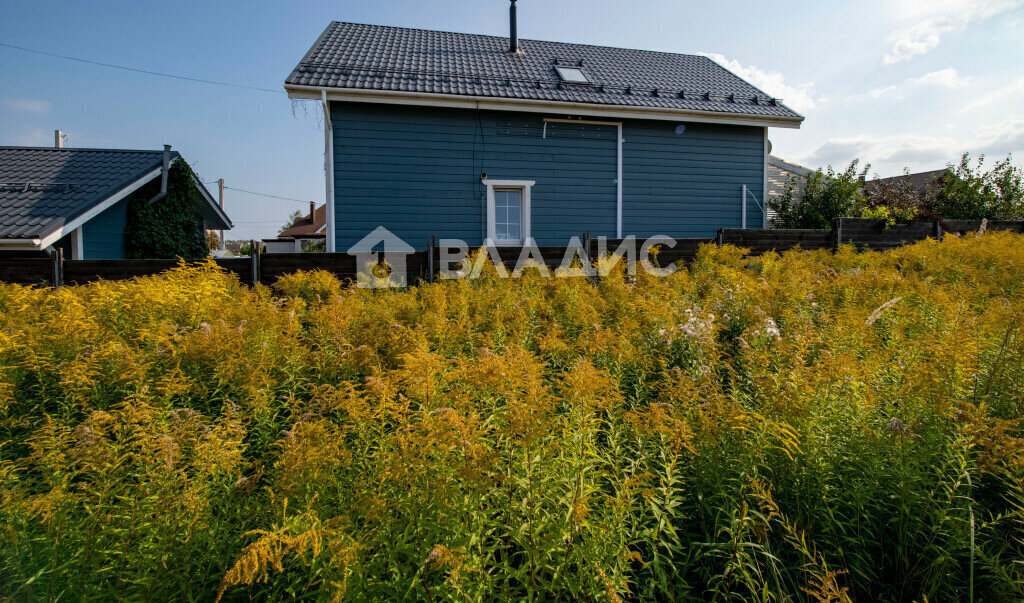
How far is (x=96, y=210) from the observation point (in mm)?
13461

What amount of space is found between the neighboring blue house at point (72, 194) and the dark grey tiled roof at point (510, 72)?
7455mm

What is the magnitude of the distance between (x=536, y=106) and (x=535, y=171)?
1.55 metres

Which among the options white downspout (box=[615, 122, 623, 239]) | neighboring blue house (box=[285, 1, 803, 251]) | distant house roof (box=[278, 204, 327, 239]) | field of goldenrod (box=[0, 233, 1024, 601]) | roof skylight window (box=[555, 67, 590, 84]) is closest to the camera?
field of goldenrod (box=[0, 233, 1024, 601])

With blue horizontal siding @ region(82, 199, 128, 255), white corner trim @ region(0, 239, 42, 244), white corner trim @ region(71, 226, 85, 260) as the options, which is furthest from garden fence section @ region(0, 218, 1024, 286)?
blue horizontal siding @ region(82, 199, 128, 255)

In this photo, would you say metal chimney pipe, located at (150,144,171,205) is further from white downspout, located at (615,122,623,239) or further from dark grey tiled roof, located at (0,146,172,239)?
white downspout, located at (615,122,623,239)

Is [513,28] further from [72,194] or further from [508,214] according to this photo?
[72,194]

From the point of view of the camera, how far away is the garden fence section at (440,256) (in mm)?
7348

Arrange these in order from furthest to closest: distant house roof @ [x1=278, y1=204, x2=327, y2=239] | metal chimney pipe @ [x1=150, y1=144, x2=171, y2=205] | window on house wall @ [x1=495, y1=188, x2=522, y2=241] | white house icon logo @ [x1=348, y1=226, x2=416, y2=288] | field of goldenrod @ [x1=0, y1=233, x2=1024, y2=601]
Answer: distant house roof @ [x1=278, y1=204, x2=327, y2=239] < metal chimney pipe @ [x1=150, y1=144, x2=171, y2=205] < window on house wall @ [x1=495, y1=188, x2=522, y2=241] < white house icon logo @ [x1=348, y1=226, x2=416, y2=288] < field of goldenrod @ [x1=0, y1=233, x2=1024, y2=601]

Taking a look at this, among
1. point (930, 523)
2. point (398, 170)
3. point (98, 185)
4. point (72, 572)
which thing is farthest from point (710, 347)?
point (98, 185)

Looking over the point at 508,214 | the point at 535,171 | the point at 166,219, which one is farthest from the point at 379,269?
Answer: the point at 166,219

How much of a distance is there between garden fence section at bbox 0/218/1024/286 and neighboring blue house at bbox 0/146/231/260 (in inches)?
193

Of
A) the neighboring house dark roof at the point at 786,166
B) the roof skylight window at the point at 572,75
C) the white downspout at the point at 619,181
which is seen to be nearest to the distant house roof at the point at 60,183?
the roof skylight window at the point at 572,75

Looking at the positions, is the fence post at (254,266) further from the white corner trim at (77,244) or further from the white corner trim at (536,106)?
the white corner trim at (77,244)

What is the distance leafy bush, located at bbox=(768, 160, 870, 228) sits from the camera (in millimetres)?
13797
